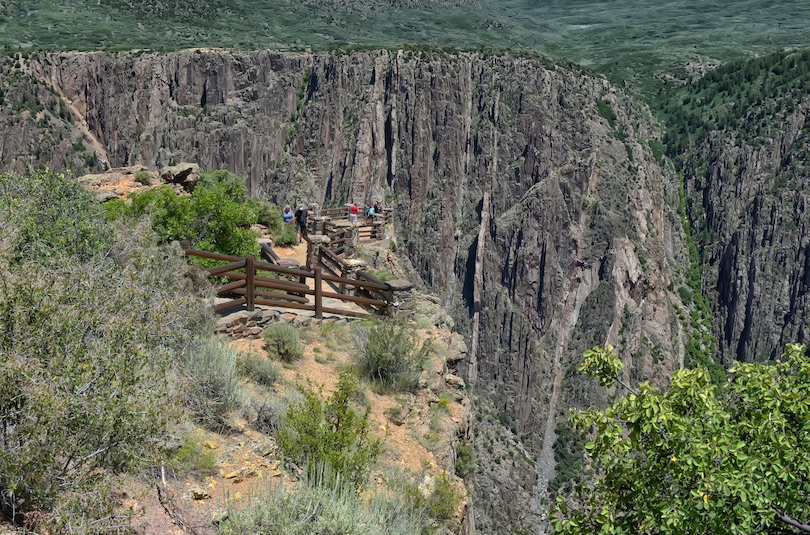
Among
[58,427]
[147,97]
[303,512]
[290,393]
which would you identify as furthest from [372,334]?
[147,97]

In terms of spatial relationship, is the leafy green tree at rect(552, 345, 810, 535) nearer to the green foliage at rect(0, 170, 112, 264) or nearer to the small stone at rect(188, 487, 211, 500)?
the small stone at rect(188, 487, 211, 500)

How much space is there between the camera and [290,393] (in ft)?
36.4

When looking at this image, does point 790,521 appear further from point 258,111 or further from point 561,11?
point 561,11

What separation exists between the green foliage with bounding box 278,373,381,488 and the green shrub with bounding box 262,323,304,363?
13.7ft

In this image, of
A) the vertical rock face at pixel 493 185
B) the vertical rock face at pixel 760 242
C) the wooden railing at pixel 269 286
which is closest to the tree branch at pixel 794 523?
the wooden railing at pixel 269 286

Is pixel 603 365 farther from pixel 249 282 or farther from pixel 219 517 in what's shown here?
pixel 249 282

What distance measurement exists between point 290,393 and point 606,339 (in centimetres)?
7653

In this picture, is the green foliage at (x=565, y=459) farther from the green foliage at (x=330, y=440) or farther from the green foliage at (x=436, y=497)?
the green foliage at (x=330, y=440)

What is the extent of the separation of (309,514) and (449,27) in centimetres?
13503

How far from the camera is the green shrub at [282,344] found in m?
13.0

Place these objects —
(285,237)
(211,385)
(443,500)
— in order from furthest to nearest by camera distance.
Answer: (285,237) < (211,385) < (443,500)

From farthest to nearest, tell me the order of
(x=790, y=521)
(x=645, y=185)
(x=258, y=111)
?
(x=645, y=185) < (x=258, y=111) < (x=790, y=521)

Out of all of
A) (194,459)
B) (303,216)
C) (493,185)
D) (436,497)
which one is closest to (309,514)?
(194,459)

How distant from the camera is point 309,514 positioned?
6.86 m
